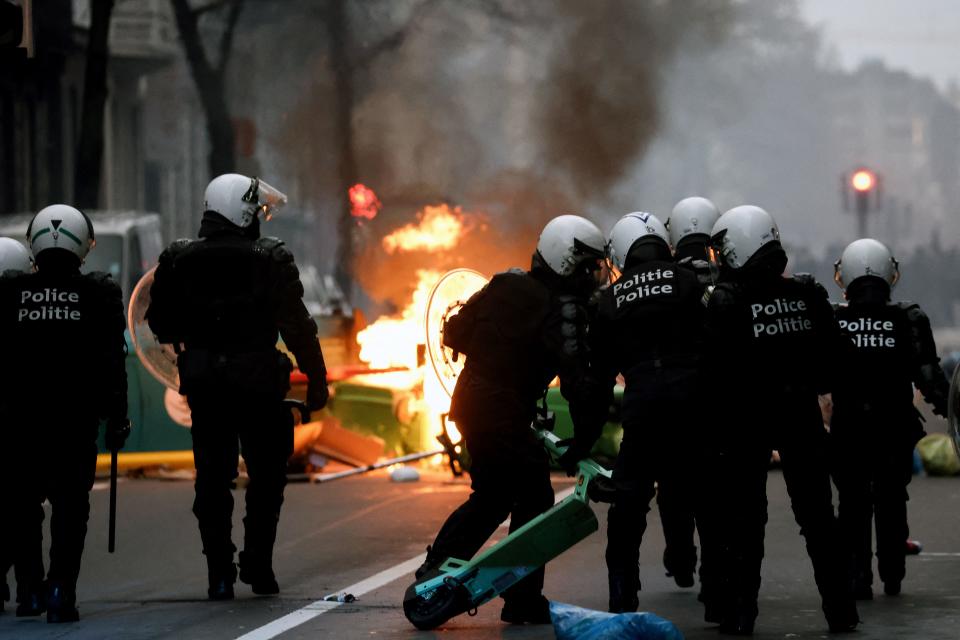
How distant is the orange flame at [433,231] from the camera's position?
35.9 metres

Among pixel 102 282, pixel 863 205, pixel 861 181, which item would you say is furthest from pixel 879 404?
pixel 863 205

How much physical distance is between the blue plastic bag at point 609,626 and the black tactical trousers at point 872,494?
2337 mm

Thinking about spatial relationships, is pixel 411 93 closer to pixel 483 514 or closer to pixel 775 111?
pixel 483 514

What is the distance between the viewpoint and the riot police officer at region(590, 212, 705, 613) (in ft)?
28.2

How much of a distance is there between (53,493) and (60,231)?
107 cm

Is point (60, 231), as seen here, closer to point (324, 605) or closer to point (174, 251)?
point (174, 251)

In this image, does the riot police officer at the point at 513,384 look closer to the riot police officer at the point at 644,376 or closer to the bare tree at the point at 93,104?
the riot police officer at the point at 644,376

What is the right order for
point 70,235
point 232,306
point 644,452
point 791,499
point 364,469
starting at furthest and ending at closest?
1. point 364,469
2. point 232,306
3. point 70,235
4. point 644,452
5. point 791,499

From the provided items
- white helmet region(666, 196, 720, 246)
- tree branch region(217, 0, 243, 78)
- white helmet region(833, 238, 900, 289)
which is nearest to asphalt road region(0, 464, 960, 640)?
white helmet region(833, 238, 900, 289)

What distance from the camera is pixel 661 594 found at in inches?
393

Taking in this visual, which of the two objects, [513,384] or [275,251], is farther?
[275,251]

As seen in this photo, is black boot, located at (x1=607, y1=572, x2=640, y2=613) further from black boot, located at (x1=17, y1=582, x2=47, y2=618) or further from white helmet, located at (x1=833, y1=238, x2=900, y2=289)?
black boot, located at (x1=17, y1=582, x2=47, y2=618)

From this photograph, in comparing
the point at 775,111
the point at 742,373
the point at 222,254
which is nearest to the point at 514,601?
the point at 742,373

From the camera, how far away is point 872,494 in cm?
1010
